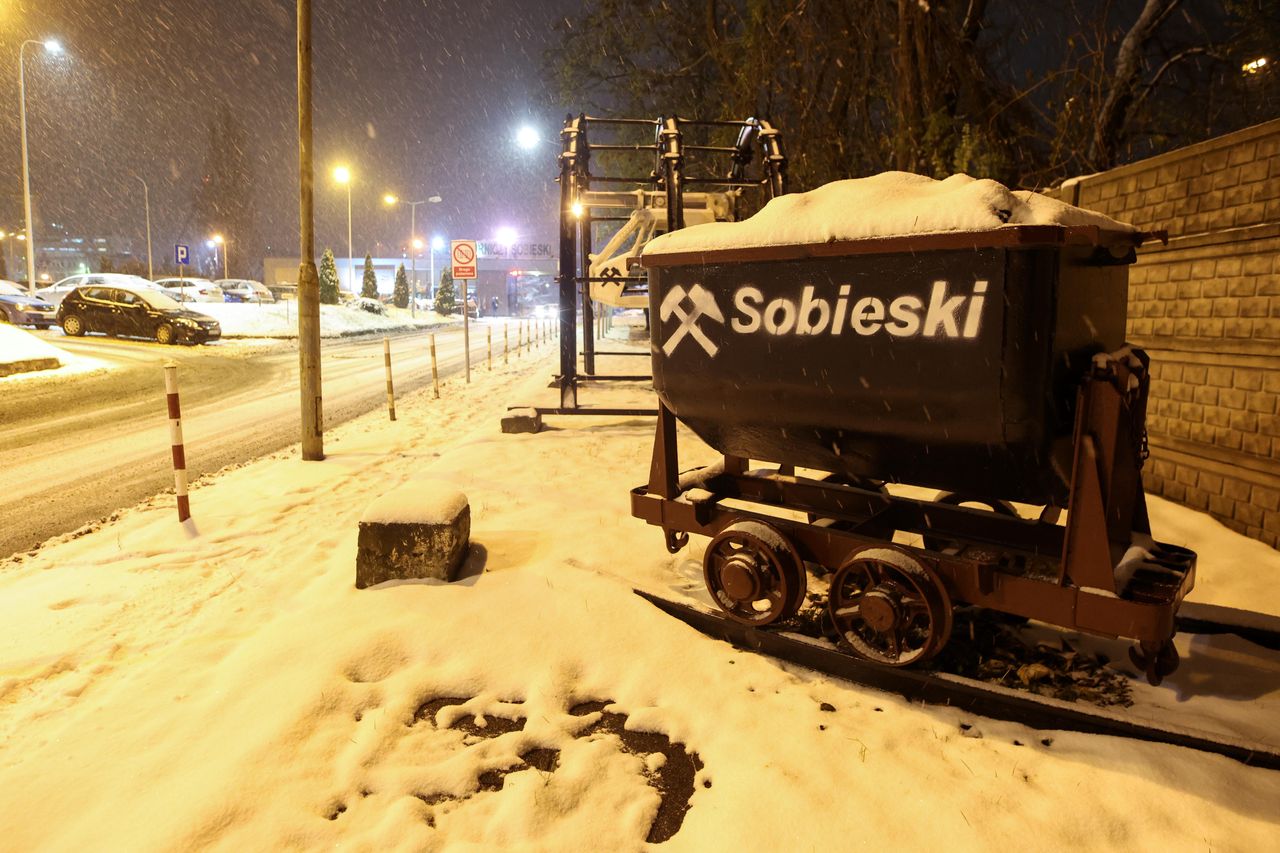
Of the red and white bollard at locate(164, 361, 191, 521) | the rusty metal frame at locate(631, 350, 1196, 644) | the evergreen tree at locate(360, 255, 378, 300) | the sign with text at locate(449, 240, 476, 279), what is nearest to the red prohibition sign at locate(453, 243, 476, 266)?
the sign with text at locate(449, 240, 476, 279)

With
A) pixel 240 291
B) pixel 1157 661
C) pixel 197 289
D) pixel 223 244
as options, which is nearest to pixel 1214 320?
pixel 1157 661

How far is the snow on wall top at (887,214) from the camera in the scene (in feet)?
9.63

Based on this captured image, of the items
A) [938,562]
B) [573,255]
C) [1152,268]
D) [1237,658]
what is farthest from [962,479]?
[573,255]

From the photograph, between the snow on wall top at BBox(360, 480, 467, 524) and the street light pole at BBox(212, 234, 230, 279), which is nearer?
the snow on wall top at BBox(360, 480, 467, 524)

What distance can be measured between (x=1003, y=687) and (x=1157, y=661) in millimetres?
715

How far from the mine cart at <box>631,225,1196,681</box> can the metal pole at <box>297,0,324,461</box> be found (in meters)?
5.15

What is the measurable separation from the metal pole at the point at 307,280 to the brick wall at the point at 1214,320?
7.69 meters

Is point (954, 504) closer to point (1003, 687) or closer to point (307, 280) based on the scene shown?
point (1003, 687)

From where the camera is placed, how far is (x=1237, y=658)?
3738 mm

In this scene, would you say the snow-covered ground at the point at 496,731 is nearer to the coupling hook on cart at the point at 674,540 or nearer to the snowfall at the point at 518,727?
the snowfall at the point at 518,727

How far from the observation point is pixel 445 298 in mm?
57125

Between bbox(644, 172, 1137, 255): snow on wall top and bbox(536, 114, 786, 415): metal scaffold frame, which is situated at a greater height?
bbox(536, 114, 786, 415): metal scaffold frame

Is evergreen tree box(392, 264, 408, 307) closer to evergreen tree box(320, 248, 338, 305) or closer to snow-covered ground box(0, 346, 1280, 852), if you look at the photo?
evergreen tree box(320, 248, 338, 305)

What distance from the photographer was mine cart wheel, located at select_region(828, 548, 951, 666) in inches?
133
